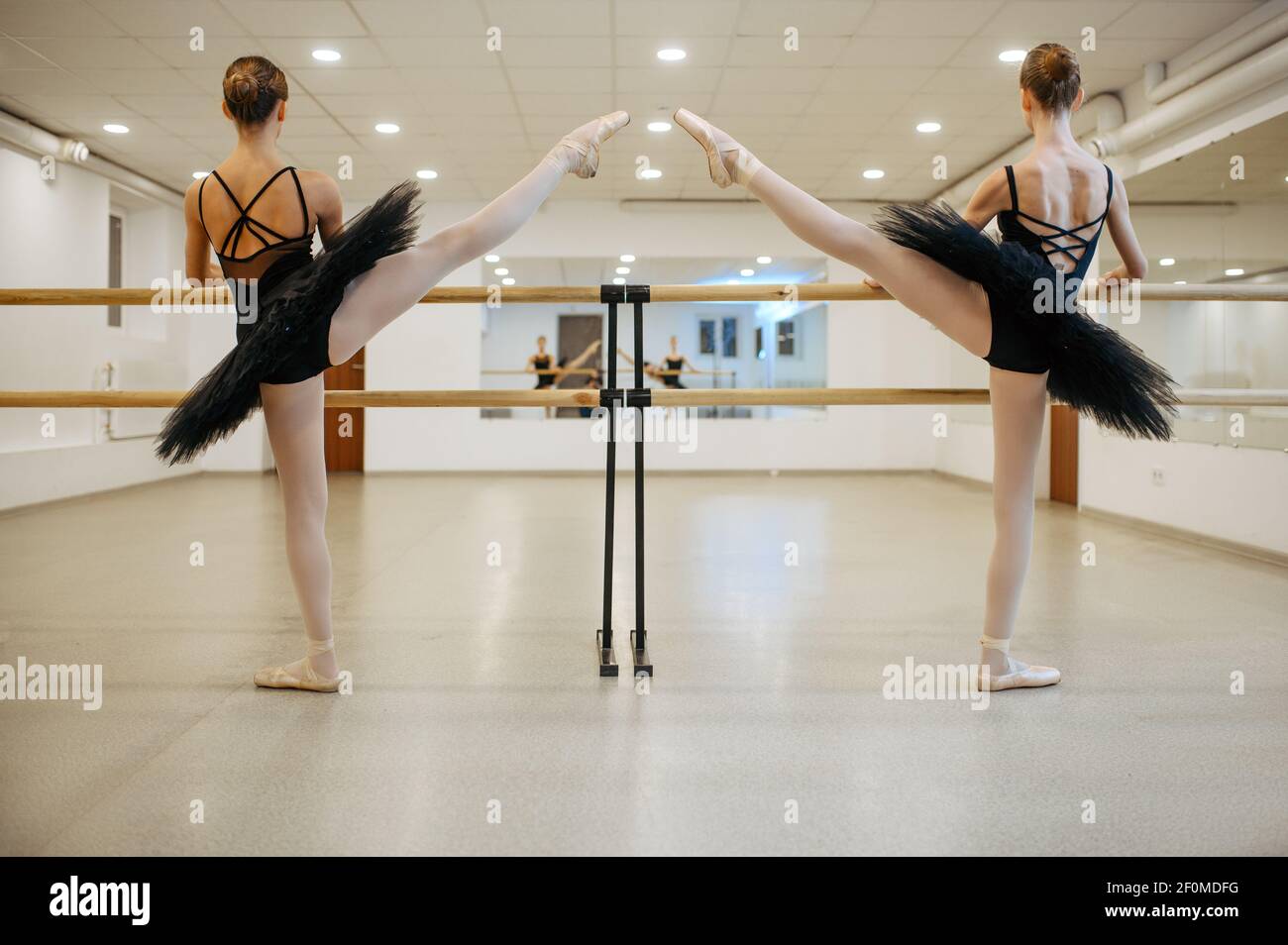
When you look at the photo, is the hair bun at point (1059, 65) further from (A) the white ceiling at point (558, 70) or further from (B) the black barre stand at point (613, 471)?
(A) the white ceiling at point (558, 70)

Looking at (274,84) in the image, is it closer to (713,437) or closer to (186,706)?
(186,706)

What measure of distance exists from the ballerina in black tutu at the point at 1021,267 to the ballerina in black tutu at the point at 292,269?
0.69 metres

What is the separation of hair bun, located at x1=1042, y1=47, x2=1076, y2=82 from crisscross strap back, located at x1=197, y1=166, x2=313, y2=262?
1.83 metres

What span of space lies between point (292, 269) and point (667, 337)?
15.0 metres

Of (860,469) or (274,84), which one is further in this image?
(860,469)

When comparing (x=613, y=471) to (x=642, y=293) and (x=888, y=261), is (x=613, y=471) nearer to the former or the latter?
(x=642, y=293)

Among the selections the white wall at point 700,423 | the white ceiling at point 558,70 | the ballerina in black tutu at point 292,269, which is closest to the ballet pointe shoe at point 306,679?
the ballerina in black tutu at point 292,269

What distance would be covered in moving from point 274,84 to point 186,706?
1543mm

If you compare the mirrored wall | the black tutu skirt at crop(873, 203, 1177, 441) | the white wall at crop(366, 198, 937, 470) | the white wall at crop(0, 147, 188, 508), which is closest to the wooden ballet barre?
the black tutu skirt at crop(873, 203, 1177, 441)

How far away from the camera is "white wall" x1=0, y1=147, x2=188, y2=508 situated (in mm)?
6883

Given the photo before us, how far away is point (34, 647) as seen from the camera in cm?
276

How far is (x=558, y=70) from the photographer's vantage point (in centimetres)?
610

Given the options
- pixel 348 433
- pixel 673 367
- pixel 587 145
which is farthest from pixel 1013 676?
pixel 673 367

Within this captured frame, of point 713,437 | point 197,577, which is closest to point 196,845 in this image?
point 197,577
